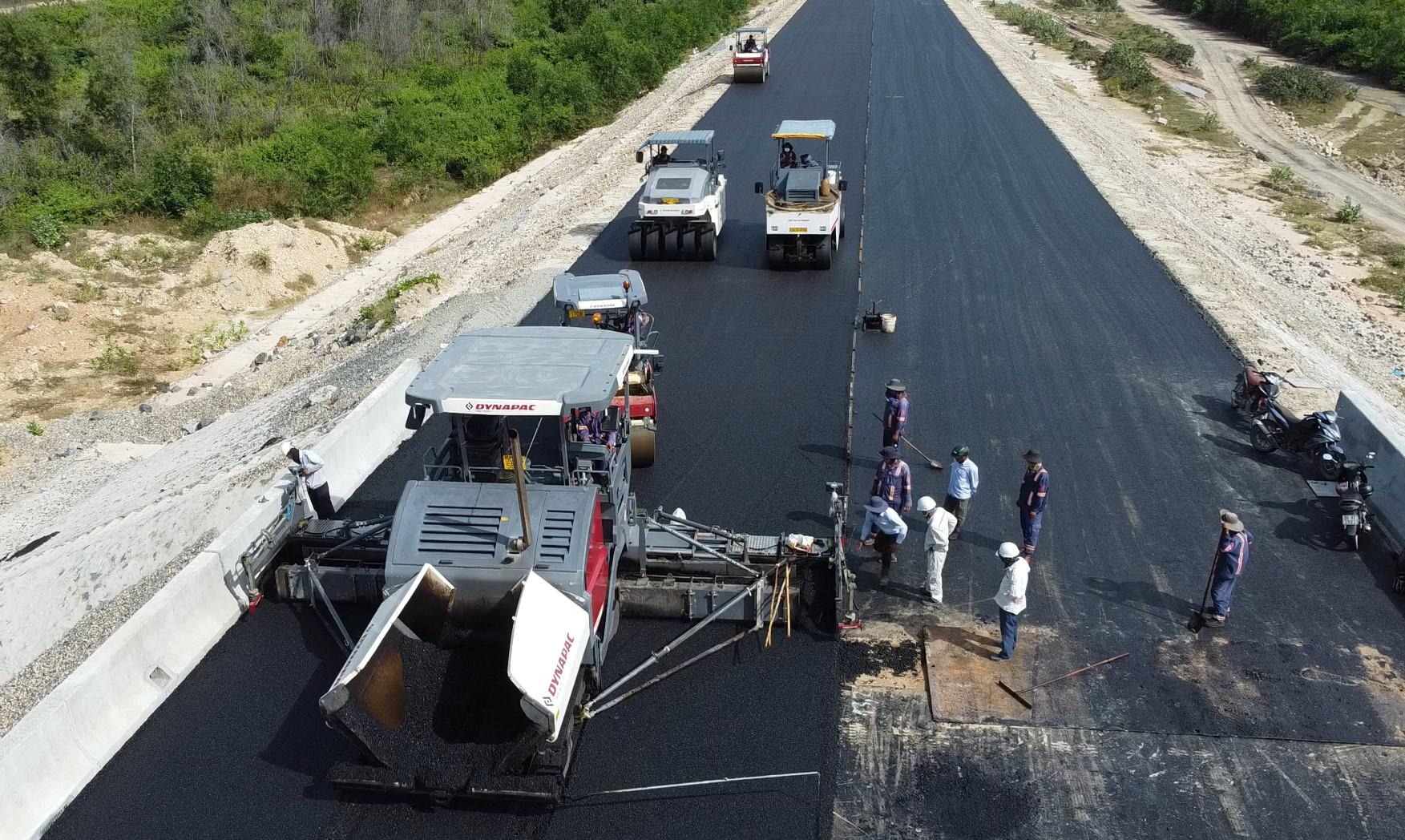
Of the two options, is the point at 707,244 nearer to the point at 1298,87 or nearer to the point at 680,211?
the point at 680,211

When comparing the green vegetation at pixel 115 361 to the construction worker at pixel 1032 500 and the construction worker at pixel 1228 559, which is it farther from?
the construction worker at pixel 1228 559


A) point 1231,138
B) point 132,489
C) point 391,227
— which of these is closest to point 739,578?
point 132,489

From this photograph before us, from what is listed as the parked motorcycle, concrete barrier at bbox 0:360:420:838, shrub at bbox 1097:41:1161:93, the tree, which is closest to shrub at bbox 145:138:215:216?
the tree

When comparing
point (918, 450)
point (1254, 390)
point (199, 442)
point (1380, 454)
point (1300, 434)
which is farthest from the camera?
point (199, 442)

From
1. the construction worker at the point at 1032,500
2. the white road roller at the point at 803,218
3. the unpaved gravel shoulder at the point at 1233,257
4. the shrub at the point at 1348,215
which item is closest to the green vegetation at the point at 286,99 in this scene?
the white road roller at the point at 803,218

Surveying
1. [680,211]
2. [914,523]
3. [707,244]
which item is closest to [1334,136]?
[707,244]

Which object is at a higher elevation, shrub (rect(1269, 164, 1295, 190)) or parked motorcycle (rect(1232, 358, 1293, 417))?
parked motorcycle (rect(1232, 358, 1293, 417))

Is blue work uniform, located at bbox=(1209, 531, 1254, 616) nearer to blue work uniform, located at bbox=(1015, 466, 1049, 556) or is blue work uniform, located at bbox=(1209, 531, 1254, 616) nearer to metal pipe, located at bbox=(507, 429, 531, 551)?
blue work uniform, located at bbox=(1015, 466, 1049, 556)
